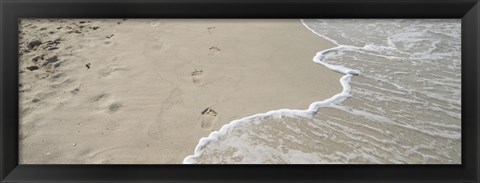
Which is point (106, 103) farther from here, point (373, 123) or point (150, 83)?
point (373, 123)

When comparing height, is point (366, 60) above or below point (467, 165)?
above

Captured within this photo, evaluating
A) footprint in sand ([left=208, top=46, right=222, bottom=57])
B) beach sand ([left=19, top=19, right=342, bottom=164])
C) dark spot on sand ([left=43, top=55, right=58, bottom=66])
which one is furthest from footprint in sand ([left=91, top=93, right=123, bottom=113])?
footprint in sand ([left=208, top=46, right=222, bottom=57])

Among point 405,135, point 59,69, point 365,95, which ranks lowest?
point 405,135

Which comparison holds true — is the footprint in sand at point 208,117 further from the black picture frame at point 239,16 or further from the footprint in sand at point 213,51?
the black picture frame at point 239,16

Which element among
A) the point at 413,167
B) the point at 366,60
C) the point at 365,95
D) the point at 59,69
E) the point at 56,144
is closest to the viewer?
the point at 413,167

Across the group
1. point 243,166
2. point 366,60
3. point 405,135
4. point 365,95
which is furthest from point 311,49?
point 243,166

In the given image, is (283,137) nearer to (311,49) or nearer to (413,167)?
(413,167)

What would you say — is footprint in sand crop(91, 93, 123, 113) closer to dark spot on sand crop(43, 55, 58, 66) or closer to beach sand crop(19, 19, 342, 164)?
beach sand crop(19, 19, 342, 164)

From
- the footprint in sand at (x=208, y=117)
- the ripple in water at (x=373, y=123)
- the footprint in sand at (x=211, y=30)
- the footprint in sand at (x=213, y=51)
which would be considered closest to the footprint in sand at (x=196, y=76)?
the footprint in sand at (x=213, y=51)
